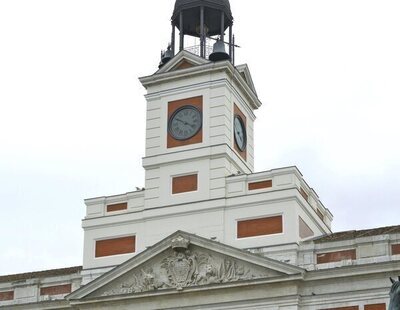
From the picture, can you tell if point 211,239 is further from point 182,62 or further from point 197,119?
point 182,62

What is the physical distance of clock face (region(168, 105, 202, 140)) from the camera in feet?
145

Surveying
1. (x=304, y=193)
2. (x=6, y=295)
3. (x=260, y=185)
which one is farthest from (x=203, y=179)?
(x=6, y=295)

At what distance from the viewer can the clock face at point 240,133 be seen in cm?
4522

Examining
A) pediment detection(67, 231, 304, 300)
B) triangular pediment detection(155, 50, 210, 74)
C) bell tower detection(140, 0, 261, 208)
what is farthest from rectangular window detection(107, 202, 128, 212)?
triangular pediment detection(155, 50, 210, 74)

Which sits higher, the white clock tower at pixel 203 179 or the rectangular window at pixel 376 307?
the white clock tower at pixel 203 179

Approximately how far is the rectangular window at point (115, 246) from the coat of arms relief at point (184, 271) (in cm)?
172

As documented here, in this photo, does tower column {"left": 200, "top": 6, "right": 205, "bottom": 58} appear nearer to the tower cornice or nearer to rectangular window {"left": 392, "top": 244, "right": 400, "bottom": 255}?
the tower cornice

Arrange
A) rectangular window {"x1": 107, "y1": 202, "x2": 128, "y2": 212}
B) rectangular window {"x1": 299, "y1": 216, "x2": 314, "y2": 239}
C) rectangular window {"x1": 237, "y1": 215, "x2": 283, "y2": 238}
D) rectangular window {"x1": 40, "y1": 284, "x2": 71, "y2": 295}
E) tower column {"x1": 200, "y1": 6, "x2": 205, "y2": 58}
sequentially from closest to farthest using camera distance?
rectangular window {"x1": 237, "y1": 215, "x2": 283, "y2": 238} → rectangular window {"x1": 299, "y1": 216, "x2": 314, "y2": 239} → rectangular window {"x1": 40, "y1": 284, "x2": 71, "y2": 295} → rectangular window {"x1": 107, "y1": 202, "x2": 128, "y2": 212} → tower column {"x1": 200, "y1": 6, "x2": 205, "y2": 58}

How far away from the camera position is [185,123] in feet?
146

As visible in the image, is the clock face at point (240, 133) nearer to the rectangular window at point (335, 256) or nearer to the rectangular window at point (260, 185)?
the rectangular window at point (260, 185)

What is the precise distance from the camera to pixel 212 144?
43.4m

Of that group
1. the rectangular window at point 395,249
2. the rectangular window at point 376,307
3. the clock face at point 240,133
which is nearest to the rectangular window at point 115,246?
the clock face at point 240,133

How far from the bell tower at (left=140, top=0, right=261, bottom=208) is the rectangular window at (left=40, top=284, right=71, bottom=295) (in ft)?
16.5

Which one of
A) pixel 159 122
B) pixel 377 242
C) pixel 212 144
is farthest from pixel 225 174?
pixel 377 242
